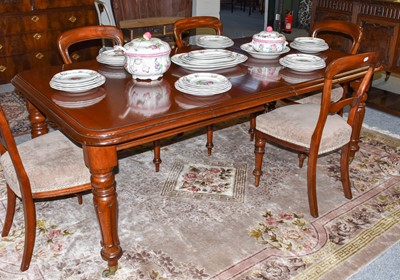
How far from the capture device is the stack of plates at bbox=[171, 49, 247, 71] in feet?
7.29

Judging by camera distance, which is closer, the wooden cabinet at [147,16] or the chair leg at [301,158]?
the chair leg at [301,158]

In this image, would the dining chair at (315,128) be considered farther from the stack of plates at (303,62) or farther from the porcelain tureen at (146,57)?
the porcelain tureen at (146,57)

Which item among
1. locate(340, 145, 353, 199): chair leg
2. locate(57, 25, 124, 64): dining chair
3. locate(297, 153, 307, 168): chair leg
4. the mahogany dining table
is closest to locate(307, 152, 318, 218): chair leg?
locate(340, 145, 353, 199): chair leg

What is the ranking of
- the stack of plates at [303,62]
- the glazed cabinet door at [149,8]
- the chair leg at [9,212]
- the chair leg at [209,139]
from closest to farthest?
the chair leg at [9,212]
the stack of plates at [303,62]
the chair leg at [209,139]
the glazed cabinet door at [149,8]

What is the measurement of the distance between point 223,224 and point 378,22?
3015 millimetres

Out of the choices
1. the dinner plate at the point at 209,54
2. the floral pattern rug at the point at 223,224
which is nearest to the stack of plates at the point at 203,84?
the dinner plate at the point at 209,54

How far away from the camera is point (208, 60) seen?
2.25m

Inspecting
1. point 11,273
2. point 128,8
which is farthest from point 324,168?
point 128,8

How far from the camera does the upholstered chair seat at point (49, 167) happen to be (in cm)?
181

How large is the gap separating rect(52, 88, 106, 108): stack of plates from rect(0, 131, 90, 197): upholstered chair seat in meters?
0.28

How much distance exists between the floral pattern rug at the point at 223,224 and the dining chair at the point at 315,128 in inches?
7.6

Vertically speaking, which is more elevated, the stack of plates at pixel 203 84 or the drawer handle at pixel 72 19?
the stack of plates at pixel 203 84

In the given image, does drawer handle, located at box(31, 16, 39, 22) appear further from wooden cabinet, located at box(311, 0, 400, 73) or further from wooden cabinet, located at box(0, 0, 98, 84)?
wooden cabinet, located at box(311, 0, 400, 73)

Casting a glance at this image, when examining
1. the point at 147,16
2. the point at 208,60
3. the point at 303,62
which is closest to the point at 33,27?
the point at 147,16
